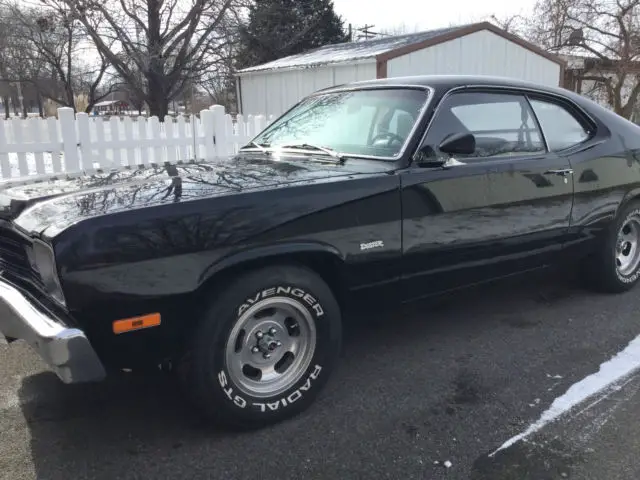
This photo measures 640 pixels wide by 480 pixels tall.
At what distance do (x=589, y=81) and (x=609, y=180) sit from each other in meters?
21.2

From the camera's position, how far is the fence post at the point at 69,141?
7.38m

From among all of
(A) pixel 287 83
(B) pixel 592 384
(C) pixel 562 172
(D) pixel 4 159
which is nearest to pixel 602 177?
(C) pixel 562 172

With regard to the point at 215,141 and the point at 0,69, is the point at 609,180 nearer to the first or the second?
the point at 215,141

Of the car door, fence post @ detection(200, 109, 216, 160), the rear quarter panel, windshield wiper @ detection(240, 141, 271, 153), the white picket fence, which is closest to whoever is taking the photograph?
the car door

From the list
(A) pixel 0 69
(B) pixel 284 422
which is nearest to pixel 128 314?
(B) pixel 284 422

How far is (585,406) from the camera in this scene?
10.3 feet

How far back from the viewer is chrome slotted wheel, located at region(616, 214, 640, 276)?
16.2ft

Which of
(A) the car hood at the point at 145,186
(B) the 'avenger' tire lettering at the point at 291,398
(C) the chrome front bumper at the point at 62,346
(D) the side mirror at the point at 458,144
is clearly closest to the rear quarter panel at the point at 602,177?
(D) the side mirror at the point at 458,144

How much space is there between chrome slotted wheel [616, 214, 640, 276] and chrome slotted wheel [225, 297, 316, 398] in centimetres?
311

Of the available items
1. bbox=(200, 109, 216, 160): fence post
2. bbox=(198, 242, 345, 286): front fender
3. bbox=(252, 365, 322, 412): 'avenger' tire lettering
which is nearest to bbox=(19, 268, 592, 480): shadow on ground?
bbox=(252, 365, 322, 412): 'avenger' tire lettering

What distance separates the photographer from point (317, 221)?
2.97 metres

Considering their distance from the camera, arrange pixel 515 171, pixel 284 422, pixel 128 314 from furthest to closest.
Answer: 1. pixel 515 171
2. pixel 284 422
3. pixel 128 314

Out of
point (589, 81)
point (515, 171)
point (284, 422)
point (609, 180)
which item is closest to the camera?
point (284, 422)

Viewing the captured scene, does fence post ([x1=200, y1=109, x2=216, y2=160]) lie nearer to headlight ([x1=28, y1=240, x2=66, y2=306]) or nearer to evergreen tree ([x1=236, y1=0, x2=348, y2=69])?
headlight ([x1=28, y1=240, x2=66, y2=306])
